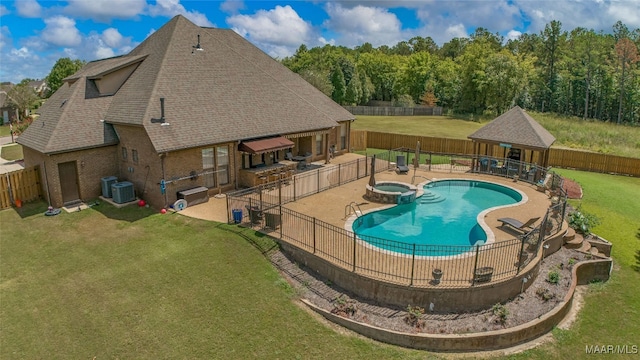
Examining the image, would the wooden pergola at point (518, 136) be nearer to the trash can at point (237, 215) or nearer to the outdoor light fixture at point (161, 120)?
the trash can at point (237, 215)

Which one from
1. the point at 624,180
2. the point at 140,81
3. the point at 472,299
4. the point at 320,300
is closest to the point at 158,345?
Result: the point at 320,300

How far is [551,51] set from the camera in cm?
7800

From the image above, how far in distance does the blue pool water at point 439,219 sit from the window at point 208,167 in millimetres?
8541

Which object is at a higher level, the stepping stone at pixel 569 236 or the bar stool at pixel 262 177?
the bar stool at pixel 262 177

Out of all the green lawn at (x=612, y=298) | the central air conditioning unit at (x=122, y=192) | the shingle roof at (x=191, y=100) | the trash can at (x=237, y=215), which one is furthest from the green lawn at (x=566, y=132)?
the central air conditioning unit at (x=122, y=192)

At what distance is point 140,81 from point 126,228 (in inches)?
384

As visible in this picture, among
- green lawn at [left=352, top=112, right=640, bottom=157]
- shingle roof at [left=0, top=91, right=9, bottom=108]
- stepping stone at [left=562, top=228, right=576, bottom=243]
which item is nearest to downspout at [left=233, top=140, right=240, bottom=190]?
stepping stone at [left=562, top=228, right=576, bottom=243]

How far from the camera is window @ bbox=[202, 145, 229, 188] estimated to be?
2074 cm

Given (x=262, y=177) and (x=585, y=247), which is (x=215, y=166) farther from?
(x=585, y=247)

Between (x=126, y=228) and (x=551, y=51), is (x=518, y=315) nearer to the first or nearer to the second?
(x=126, y=228)

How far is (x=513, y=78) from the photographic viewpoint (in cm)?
6656

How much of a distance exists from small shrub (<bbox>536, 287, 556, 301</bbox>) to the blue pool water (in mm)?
2704

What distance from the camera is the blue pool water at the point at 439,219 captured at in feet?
53.2

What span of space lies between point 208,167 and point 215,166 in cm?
40
